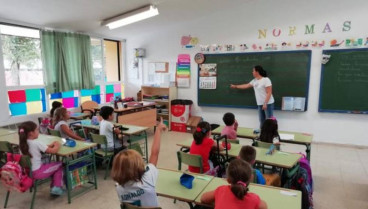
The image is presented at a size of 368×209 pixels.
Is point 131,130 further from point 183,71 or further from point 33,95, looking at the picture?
point 183,71

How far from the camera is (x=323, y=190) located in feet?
11.2

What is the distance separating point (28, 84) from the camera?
5062mm

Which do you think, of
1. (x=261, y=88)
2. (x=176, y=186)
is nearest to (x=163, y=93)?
(x=261, y=88)

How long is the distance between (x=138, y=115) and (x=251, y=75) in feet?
9.24

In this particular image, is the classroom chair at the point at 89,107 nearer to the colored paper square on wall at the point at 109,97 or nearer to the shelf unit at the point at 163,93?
the colored paper square on wall at the point at 109,97

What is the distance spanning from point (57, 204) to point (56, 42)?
11.6ft

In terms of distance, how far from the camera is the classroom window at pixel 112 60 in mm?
7031

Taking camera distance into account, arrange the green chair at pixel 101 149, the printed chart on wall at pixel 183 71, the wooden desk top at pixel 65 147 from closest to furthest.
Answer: the wooden desk top at pixel 65 147 → the green chair at pixel 101 149 → the printed chart on wall at pixel 183 71

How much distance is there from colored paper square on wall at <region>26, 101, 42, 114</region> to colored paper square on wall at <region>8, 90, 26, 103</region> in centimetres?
16

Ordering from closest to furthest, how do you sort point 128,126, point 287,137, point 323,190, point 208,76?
point 323,190
point 287,137
point 128,126
point 208,76

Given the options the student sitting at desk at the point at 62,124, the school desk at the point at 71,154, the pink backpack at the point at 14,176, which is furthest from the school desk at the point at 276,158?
the student sitting at desk at the point at 62,124

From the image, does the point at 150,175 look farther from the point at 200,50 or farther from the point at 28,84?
the point at 200,50

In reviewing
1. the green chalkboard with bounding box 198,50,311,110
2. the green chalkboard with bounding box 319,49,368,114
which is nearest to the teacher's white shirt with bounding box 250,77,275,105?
the green chalkboard with bounding box 198,50,311,110

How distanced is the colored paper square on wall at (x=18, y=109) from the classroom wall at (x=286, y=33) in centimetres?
344
